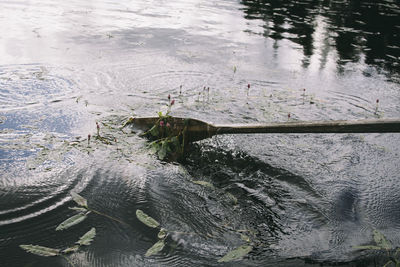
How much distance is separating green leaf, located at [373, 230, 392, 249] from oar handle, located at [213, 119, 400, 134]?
0.79 metres

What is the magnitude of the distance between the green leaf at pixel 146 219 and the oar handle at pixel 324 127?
1107mm

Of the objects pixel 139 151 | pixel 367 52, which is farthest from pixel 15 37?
pixel 367 52

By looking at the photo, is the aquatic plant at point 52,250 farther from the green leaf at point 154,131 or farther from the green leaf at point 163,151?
the green leaf at point 154,131

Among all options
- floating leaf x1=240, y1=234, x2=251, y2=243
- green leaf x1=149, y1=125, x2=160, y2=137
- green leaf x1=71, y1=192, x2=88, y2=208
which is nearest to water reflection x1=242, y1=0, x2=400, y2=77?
green leaf x1=149, y1=125, x2=160, y2=137

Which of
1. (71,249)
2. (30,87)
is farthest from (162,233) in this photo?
(30,87)

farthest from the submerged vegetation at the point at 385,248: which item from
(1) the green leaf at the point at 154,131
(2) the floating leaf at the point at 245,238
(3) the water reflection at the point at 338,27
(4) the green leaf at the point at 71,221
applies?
(3) the water reflection at the point at 338,27

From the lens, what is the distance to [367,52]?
7.87 metres

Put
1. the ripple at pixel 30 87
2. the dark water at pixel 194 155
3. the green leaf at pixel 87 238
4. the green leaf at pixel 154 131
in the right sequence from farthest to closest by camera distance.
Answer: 1. the ripple at pixel 30 87
2. the green leaf at pixel 154 131
3. the dark water at pixel 194 155
4. the green leaf at pixel 87 238

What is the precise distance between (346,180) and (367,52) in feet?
18.4

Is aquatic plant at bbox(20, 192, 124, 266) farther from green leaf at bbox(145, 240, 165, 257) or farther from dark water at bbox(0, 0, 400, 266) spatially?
green leaf at bbox(145, 240, 165, 257)

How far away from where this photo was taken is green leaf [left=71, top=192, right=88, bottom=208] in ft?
8.82

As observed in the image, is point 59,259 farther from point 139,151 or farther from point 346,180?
point 346,180

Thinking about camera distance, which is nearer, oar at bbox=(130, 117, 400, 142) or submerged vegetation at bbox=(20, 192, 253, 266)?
submerged vegetation at bbox=(20, 192, 253, 266)

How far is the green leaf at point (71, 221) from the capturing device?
2.45m
